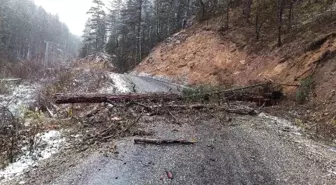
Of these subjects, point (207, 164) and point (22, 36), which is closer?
point (207, 164)

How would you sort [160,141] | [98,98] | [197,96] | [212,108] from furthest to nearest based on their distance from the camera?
1. [197,96]
2. [212,108]
3. [98,98]
4. [160,141]

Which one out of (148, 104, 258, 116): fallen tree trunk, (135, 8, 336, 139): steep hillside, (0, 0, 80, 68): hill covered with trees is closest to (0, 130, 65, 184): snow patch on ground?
(148, 104, 258, 116): fallen tree trunk

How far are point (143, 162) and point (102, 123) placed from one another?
3.90 meters

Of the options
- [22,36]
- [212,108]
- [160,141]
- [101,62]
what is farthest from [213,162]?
[22,36]

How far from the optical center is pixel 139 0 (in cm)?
4800

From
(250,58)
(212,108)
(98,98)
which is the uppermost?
(250,58)

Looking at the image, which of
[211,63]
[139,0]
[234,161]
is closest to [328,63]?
[234,161]

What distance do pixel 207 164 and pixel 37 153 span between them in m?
4.20

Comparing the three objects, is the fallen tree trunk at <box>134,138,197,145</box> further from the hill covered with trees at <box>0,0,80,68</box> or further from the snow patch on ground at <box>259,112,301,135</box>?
the hill covered with trees at <box>0,0,80,68</box>

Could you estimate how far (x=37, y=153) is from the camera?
8180mm

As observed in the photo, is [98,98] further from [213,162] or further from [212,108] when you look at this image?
[213,162]

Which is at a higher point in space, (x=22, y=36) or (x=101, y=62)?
(x=22, y=36)

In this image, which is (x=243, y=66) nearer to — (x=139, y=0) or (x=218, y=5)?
(x=218, y=5)

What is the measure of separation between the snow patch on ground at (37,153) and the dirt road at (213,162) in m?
0.83
